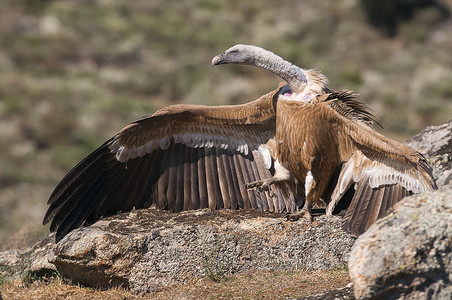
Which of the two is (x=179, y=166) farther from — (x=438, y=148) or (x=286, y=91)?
(x=438, y=148)

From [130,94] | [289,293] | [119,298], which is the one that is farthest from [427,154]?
[130,94]

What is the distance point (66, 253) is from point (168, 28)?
30167mm

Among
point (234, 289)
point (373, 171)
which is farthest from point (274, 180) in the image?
point (234, 289)

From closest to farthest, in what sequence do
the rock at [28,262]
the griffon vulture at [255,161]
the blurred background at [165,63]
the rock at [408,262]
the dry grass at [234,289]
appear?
the rock at [408,262] → the dry grass at [234,289] → the griffon vulture at [255,161] → the rock at [28,262] → the blurred background at [165,63]

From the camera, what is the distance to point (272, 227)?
6.22 m

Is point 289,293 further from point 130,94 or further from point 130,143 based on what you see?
point 130,94

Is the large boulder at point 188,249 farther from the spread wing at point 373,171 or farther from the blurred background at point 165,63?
the blurred background at point 165,63

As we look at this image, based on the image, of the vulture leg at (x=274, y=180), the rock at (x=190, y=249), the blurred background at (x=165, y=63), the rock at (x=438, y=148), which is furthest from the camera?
the blurred background at (x=165, y=63)

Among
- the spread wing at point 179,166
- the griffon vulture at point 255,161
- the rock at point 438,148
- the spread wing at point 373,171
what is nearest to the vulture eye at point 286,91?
the griffon vulture at point 255,161

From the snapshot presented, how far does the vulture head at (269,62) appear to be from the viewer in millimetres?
6719

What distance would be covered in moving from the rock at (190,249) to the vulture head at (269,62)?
1.55m

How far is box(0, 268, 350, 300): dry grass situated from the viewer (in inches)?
212

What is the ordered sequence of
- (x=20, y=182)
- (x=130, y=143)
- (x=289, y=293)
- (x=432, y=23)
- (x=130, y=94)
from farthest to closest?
1. (x=432, y=23)
2. (x=130, y=94)
3. (x=20, y=182)
4. (x=130, y=143)
5. (x=289, y=293)

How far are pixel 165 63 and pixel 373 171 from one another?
947 inches
